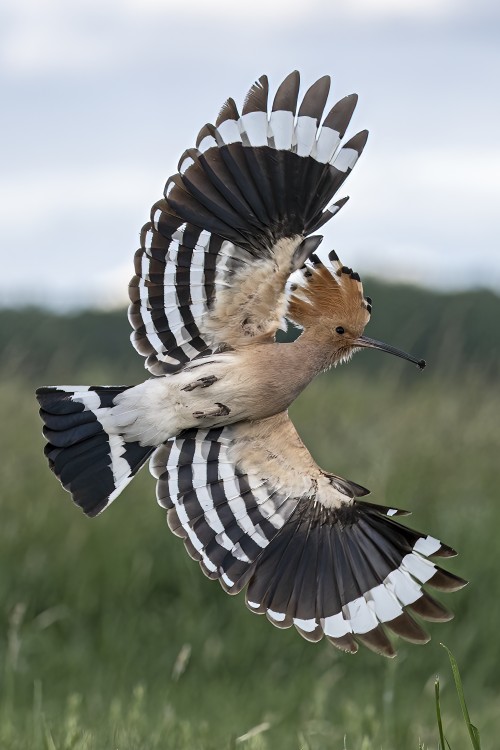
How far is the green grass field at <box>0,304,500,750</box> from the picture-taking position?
3.45 meters

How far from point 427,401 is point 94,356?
4.24m

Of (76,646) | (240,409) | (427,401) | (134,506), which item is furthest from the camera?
(427,401)

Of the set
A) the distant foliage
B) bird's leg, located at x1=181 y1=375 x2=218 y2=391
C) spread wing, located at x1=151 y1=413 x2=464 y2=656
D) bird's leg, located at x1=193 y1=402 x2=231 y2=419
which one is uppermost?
bird's leg, located at x1=181 y1=375 x2=218 y2=391

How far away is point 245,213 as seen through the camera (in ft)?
8.34

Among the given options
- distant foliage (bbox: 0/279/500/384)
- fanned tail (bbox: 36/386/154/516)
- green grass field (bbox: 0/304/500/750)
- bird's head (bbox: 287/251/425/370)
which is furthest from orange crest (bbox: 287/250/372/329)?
distant foliage (bbox: 0/279/500/384)

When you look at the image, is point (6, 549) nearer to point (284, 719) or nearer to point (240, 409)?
point (284, 719)

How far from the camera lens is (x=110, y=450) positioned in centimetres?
266

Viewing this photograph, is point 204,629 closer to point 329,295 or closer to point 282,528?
point 282,528

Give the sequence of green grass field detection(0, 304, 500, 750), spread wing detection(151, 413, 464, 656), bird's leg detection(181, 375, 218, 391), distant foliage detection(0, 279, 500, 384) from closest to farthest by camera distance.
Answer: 1. bird's leg detection(181, 375, 218, 391)
2. spread wing detection(151, 413, 464, 656)
3. green grass field detection(0, 304, 500, 750)
4. distant foliage detection(0, 279, 500, 384)

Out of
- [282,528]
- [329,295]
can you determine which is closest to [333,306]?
[329,295]

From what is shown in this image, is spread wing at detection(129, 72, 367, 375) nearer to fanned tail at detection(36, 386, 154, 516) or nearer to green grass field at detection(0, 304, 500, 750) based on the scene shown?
fanned tail at detection(36, 386, 154, 516)

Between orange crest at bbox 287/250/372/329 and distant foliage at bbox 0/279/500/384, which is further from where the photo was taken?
distant foliage at bbox 0/279/500/384

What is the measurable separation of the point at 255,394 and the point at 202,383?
0.12 metres

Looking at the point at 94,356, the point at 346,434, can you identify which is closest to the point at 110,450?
the point at 346,434
